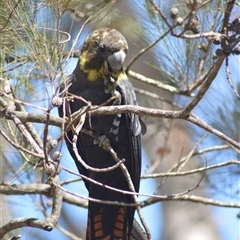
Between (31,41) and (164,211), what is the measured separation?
423cm

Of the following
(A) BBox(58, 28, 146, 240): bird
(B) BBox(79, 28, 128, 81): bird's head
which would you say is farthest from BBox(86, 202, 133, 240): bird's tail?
(B) BBox(79, 28, 128, 81): bird's head

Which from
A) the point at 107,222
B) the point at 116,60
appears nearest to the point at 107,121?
the point at 116,60

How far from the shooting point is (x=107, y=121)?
10.1 ft

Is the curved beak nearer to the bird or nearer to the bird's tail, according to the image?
the bird

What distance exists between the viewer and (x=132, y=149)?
10.4ft

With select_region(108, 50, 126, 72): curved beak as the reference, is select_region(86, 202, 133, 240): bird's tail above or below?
below

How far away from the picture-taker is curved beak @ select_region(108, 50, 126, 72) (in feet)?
9.85

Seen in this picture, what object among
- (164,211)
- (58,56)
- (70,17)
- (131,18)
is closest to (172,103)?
(131,18)

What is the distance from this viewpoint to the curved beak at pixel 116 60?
118 inches

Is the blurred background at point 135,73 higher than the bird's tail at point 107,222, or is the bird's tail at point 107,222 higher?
the blurred background at point 135,73

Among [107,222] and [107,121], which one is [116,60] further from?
[107,222]

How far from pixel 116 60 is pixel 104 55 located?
108 millimetres

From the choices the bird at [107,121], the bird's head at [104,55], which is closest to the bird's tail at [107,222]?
the bird at [107,121]

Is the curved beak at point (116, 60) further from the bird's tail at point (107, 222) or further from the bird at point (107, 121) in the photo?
the bird's tail at point (107, 222)
